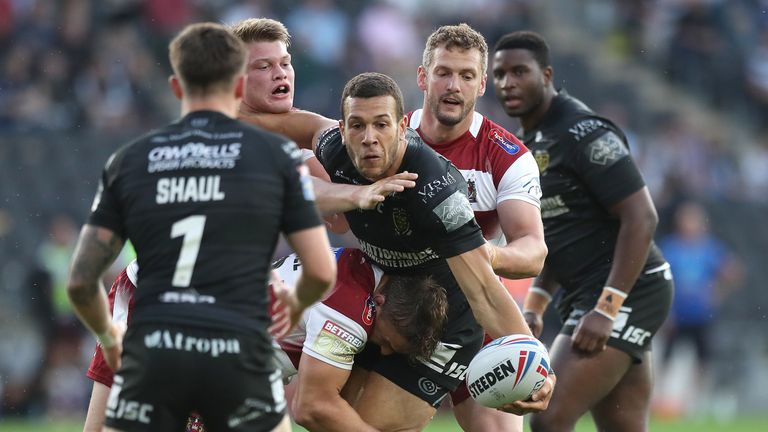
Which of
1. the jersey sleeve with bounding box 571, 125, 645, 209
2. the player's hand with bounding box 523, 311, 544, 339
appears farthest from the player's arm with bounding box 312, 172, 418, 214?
the player's hand with bounding box 523, 311, 544, 339

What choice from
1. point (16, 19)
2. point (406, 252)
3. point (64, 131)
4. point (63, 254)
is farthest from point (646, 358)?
point (16, 19)

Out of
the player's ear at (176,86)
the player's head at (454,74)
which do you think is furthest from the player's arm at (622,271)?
the player's ear at (176,86)

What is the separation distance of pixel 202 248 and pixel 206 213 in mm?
135

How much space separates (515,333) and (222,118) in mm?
2103

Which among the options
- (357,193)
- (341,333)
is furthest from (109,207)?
(341,333)

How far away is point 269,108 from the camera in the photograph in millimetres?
7344

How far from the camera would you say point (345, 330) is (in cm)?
694

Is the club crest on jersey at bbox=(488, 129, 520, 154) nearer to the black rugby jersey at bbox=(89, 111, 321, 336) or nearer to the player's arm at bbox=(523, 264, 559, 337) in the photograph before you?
the player's arm at bbox=(523, 264, 559, 337)

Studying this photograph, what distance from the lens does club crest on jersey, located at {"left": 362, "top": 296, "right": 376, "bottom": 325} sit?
6996 mm

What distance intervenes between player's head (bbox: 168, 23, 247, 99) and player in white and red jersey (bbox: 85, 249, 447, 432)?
204cm

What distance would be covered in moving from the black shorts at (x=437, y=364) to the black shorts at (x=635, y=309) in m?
0.92

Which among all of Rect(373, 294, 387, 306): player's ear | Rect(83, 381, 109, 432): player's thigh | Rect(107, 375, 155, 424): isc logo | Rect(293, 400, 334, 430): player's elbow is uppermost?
Rect(373, 294, 387, 306): player's ear

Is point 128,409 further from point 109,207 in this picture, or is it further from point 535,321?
point 535,321

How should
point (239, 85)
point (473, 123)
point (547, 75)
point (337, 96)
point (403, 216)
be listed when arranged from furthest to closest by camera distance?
point (337, 96)
point (547, 75)
point (473, 123)
point (403, 216)
point (239, 85)
